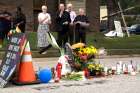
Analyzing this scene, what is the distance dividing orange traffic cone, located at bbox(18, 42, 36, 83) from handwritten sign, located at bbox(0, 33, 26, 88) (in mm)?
255

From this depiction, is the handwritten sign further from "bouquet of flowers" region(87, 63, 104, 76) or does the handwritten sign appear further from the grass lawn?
the grass lawn

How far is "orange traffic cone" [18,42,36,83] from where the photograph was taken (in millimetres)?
12658

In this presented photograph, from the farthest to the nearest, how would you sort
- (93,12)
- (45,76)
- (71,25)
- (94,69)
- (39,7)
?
1. (93,12)
2. (39,7)
3. (71,25)
4. (94,69)
5. (45,76)

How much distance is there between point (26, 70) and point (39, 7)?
66.8 feet

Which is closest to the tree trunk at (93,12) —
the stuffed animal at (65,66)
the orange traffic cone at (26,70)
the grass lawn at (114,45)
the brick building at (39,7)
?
the brick building at (39,7)

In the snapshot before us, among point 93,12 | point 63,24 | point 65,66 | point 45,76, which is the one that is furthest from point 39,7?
point 45,76

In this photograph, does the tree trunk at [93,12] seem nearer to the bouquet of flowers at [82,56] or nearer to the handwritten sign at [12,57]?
the bouquet of flowers at [82,56]

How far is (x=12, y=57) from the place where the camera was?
496 inches

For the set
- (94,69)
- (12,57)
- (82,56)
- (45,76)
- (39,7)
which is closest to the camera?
(12,57)

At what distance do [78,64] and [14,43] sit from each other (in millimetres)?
1854

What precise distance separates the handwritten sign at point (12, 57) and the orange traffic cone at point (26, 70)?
0.26 metres

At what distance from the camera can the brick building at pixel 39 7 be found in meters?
30.9

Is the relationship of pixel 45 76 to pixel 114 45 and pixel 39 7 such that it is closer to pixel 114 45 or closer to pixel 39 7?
pixel 114 45

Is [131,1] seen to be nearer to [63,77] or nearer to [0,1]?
[0,1]
